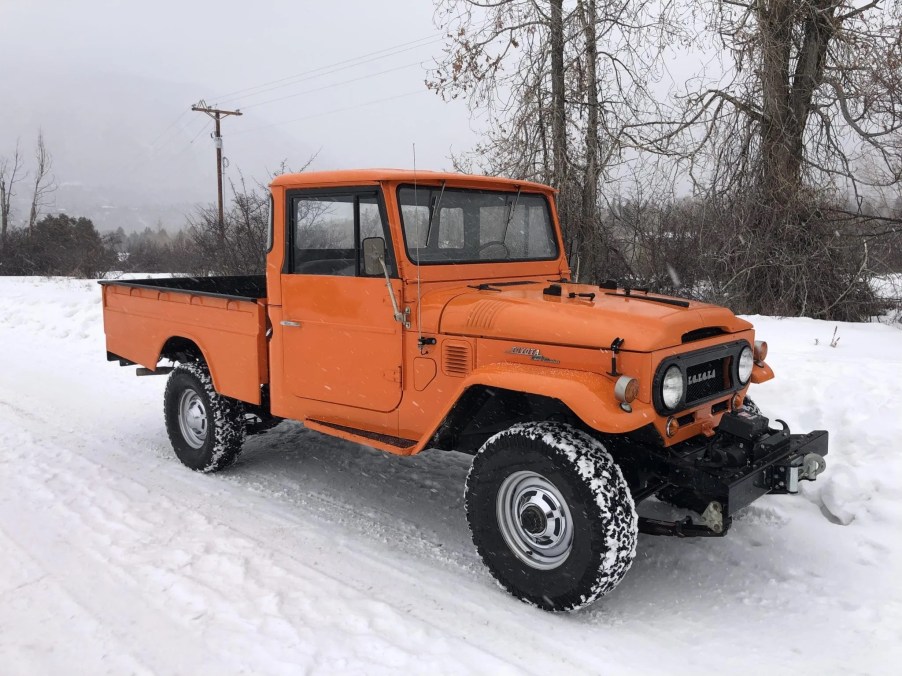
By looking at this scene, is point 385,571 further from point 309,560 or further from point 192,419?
point 192,419

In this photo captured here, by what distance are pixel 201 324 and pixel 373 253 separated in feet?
6.58

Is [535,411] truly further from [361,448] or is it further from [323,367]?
[361,448]

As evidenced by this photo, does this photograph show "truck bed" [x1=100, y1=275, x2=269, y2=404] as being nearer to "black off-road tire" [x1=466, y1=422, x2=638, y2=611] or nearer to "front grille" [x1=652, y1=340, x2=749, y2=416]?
"black off-road tire" [x1=466, y1=422, x2=638, y2=611]

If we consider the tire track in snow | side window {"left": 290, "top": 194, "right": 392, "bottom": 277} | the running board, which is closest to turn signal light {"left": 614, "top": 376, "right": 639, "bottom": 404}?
the tire track in snow

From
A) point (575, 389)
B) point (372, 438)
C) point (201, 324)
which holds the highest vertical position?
point (201, 324)

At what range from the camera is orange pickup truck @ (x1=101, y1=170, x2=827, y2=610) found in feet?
10.6

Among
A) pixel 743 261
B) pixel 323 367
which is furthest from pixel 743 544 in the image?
pixel 743 261

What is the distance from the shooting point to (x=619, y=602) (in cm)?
354

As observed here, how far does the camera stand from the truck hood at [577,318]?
10.9ft

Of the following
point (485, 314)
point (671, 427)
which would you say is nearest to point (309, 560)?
point (485, 314)

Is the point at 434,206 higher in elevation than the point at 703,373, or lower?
higher

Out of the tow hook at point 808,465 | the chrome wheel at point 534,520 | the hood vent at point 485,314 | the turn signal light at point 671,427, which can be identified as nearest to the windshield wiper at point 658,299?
the turn signal light at point 671,427

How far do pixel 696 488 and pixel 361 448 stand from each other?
3.25m

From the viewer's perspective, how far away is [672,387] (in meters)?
3.30
